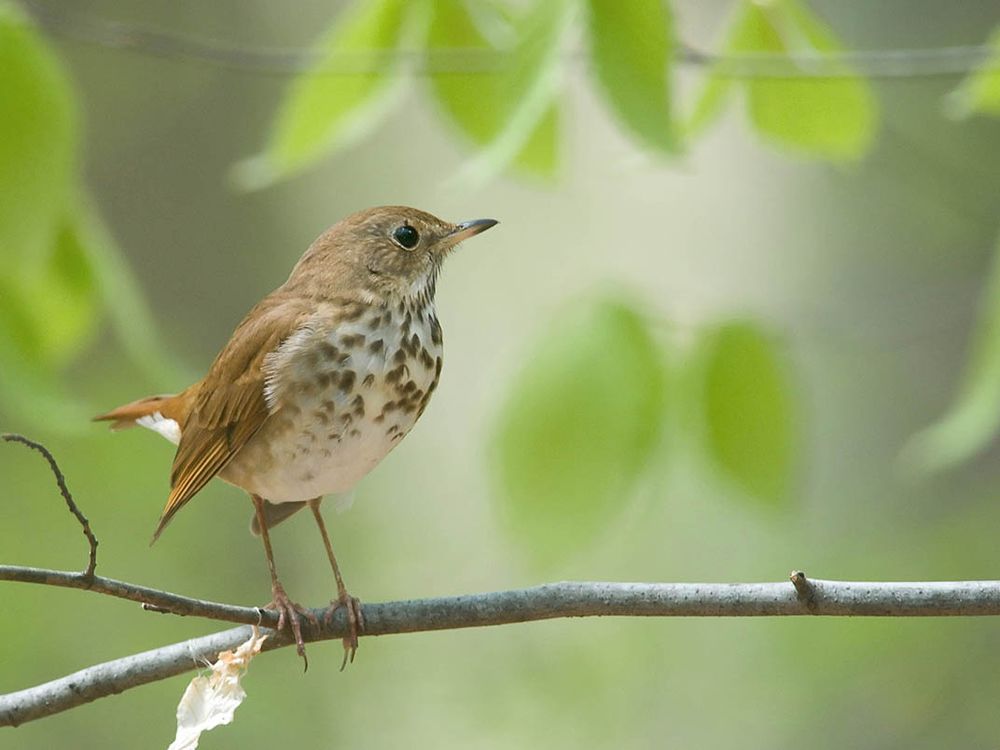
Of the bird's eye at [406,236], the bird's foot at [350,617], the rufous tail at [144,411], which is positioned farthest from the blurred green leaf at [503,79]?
the rufous tail at [144,411]

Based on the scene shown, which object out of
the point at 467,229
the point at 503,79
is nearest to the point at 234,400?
the point at 467,229

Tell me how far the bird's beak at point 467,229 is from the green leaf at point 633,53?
30.5 inches

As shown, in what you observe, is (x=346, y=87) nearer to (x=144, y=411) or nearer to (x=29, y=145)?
(x=29, y=145)

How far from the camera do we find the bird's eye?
3098 mm

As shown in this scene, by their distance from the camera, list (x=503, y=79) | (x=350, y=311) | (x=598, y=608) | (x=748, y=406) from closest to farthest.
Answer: (x=598, y=608) < (x=503, y=79) < (x=748, y=406) < (x=350, y=311)

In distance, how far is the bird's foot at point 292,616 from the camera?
2685 millimetres

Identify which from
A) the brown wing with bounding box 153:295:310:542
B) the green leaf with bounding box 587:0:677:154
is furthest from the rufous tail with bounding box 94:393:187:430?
the green leaf with bounding box 587:0:677:154

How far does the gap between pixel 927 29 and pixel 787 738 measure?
3043 millimetres

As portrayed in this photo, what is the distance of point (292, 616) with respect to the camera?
2.75 meters

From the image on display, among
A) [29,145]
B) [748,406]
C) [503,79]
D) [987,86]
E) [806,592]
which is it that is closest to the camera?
[806,592]

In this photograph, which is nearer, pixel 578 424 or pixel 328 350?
pixel 578 424

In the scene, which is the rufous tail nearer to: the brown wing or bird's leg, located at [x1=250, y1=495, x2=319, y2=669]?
the brown wing

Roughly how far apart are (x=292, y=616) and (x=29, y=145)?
3.63 ft

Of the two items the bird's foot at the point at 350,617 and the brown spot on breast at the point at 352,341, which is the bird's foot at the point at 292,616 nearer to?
the bird's foot at the point at 350,617
